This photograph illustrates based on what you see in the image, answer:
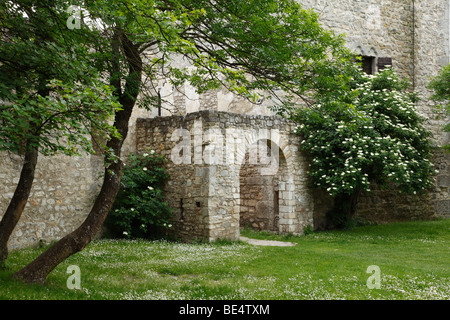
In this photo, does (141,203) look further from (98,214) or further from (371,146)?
(371,146)

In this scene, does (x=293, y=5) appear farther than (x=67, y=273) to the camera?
Yes

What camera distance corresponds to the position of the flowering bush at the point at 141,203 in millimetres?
10156

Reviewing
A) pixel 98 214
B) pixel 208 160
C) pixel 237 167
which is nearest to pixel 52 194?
pixel 208 160

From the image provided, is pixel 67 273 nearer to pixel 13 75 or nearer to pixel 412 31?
pixel 13 75

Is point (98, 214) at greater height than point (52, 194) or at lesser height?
lesser

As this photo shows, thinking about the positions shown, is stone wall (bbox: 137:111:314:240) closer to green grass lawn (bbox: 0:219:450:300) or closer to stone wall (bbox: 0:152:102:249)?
green grass lawn (bbox: 0:219:450:300)

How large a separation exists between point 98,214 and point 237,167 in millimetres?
5088

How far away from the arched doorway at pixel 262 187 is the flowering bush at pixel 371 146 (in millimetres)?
930

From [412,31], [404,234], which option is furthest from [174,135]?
[412,31]

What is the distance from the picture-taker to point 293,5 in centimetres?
655

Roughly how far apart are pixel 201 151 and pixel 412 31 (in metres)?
11.7

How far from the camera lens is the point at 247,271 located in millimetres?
6820

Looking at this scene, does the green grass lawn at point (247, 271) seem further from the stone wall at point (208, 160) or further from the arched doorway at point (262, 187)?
the arched doorway at point (262, 187)

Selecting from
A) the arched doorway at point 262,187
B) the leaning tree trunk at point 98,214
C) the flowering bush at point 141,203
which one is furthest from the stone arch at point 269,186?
the leaning tree trunk at point 98,214
